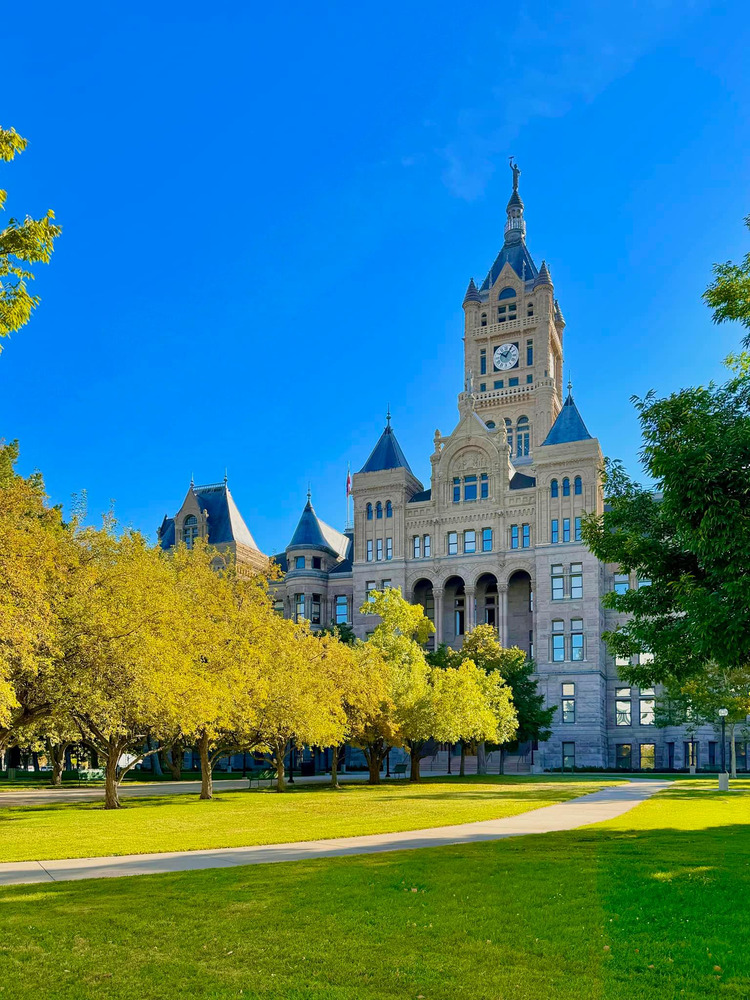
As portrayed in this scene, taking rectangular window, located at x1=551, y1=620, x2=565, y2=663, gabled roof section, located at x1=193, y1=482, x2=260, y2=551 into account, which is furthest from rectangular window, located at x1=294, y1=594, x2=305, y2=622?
rectangular window, located at x1=551, y1=620, x2=565, y2=663

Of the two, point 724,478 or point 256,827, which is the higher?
point 724,478

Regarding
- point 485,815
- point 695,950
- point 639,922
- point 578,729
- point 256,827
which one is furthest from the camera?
point 578,729

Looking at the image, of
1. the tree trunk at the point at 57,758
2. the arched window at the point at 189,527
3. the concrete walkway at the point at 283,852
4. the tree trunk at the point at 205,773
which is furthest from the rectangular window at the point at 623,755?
the concrete walkway at the point at 283,852

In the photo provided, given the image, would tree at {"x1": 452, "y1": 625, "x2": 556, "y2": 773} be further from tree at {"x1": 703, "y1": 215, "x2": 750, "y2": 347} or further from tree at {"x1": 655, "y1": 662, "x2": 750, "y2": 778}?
tree at {"x1": 703, "y1": 215, "x2": 750, "y2": 347}

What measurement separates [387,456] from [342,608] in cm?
1730

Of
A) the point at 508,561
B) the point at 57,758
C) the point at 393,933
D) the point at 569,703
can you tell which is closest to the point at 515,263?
the point at 508,561

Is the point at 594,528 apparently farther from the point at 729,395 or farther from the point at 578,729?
the point at 578,729

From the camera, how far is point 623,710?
269ft

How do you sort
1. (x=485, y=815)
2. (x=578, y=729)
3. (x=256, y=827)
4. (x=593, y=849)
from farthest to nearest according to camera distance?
(x=578, y=729), (x=485, y=815), (x=256, y=827), (x=593, y=849)

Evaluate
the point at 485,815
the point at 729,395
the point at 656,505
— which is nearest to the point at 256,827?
the point at 485,815

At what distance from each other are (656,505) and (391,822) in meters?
11.3

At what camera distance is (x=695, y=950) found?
9.27m

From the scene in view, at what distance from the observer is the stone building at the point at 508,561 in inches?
3174

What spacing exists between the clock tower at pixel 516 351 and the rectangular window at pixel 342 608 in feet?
87.7
